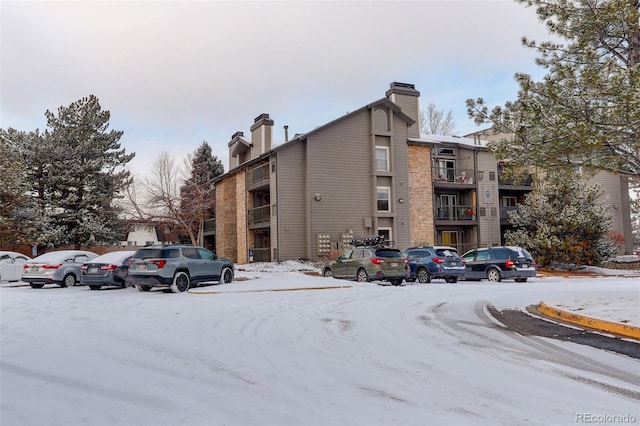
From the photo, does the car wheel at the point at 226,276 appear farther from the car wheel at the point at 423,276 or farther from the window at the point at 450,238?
the window at the point at 450,238

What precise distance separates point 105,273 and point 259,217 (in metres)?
16.4

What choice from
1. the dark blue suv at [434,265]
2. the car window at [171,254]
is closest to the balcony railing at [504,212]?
the dark blue suv at [434,265]

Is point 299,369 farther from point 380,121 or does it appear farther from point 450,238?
point 450,238

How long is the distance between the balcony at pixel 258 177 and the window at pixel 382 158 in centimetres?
719

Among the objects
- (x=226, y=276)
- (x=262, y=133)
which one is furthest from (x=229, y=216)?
(x=226, y=276)

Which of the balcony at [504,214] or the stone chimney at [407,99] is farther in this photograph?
the balcony at [504,214]

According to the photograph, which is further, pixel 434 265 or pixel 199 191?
pixel 199 191

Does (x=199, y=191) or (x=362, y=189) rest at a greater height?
(x=199, y=191)

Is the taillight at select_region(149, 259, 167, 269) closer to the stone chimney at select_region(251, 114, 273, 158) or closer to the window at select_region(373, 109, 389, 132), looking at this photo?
the window at select_region(373, 109, 389, 132)

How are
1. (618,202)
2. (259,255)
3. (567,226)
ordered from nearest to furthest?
(567,226)
(259,255)
(618,202)

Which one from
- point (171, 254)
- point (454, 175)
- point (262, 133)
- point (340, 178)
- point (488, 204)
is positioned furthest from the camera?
point (454, 175)

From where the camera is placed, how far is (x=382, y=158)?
32.6 metres

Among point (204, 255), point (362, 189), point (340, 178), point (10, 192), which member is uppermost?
point (340, 178)

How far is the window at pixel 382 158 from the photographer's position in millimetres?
32406
